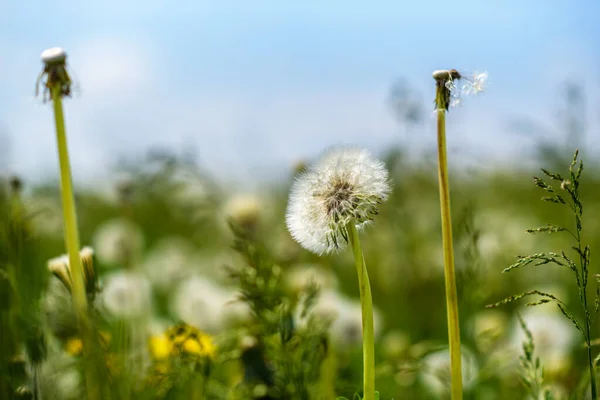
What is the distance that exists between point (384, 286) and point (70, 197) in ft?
12.1

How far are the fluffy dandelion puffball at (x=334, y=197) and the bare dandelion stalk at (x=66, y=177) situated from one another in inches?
11.2

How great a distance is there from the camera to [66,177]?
0.99 m

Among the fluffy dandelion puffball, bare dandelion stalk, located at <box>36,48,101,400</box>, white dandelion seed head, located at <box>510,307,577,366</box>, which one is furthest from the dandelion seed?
white dandelion seed head, located at <box>510,307,577,366</box>

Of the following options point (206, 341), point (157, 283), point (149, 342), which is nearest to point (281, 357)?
point (206, 341)

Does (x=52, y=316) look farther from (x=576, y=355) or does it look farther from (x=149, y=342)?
(x=576, y=355)

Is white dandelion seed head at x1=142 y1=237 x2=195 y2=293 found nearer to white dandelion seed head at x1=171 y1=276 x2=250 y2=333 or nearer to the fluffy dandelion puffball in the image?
white dandelion seed head at x1=171 y1=276 x2=250 y2=333

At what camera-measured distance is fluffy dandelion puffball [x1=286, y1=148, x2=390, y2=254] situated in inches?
41.5

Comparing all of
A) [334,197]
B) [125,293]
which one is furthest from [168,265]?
[334,197]

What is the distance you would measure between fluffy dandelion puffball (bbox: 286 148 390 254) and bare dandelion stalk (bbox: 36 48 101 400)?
284mm

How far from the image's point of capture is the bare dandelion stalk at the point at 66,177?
0.98 metres

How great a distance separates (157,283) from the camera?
16.2 ft

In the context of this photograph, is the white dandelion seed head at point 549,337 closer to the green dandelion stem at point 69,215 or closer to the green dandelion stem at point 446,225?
the green dandelion stem at point 446,225

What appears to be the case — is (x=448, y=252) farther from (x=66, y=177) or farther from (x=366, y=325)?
(x=66, y=177)

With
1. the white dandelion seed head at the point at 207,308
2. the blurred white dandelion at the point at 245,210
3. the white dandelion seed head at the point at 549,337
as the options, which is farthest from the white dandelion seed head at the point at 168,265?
the white dandelion seed head at the point at 549,337
